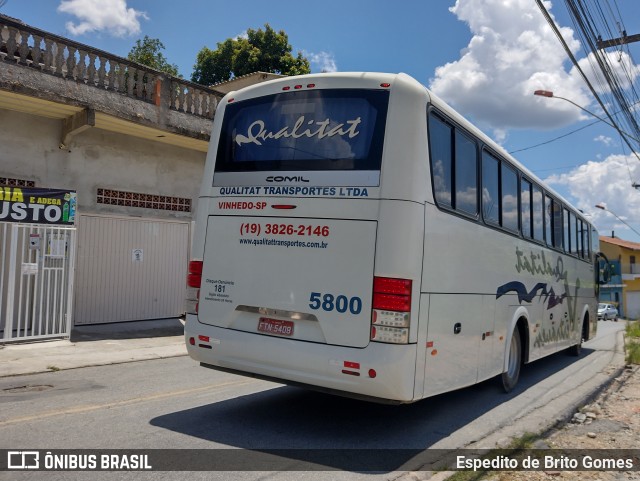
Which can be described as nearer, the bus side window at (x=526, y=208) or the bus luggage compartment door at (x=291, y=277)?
the bus luggage compartment door at (x=291, y=277)

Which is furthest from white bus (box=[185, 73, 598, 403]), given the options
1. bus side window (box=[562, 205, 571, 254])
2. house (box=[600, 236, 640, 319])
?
house (box=[600, 236, 640, 319])

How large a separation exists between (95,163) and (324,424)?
376 inches

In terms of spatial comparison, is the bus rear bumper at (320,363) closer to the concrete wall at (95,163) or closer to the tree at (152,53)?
the concrete wall at (95,163)

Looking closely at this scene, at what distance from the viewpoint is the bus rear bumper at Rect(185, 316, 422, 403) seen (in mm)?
5039

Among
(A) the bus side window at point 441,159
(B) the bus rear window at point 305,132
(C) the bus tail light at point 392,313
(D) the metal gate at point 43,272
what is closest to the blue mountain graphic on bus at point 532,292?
(A) the bus side window at point 441,159

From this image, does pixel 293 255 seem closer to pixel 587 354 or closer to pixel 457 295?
pixel 457 295

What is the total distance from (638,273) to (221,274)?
6576cm

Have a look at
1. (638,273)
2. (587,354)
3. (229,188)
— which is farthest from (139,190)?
(638,273)

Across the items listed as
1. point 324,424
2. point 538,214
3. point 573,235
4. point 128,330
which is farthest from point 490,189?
point 128,330

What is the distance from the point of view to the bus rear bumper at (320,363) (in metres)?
5.04

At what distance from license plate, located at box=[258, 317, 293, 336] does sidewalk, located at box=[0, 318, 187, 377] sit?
472cm

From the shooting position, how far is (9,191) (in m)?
10.2

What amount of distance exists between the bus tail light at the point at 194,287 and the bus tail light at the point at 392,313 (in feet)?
7.07

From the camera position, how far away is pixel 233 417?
20.1 feet
